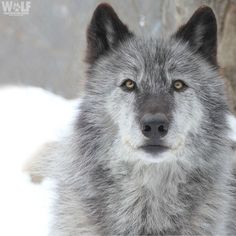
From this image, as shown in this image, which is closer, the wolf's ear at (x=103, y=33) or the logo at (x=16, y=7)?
the wolf's ear at (x=103, y=33)

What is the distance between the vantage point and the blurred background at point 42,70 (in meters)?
5.57

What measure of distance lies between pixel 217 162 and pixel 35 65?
695 cm

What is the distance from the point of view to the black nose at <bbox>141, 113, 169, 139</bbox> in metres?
3.38

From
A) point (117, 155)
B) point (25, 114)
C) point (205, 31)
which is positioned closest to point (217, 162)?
point (117, 155)

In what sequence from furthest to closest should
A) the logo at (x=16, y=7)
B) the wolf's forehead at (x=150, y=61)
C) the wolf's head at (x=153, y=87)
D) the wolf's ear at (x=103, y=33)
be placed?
the logo at (x=16, y=7) → the wolf's ear at (x=103, y=33) → the wolf's forehead at (x=150, y=61) → the wolf's head at (x=153, y=87)

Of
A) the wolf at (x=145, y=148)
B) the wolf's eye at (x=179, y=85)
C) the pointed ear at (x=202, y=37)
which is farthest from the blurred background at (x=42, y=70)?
the pointed ear at (x=202, y=37)

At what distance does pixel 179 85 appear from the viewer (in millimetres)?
3766

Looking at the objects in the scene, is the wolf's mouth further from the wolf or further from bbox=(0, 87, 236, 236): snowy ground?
bbox=(0, 87, 236, 236): snowy ground

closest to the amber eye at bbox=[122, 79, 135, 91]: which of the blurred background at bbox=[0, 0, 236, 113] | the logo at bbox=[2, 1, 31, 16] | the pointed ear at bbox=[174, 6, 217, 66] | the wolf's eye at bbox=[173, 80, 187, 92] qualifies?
the wolf's eye at bbox=[173, 80, 187, 92]

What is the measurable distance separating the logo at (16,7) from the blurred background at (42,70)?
3cm

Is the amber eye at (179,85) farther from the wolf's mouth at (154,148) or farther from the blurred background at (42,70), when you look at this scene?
the blurred background at (42,70)

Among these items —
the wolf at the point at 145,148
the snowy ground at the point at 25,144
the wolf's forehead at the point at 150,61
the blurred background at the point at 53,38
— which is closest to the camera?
the wolf at the point at 145,148

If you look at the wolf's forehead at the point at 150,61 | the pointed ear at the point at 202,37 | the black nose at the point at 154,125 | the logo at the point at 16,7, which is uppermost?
the logo at the point at 16,7

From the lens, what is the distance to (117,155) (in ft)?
12.1
